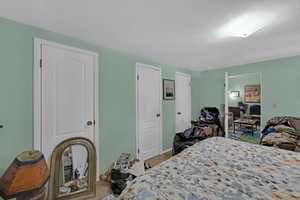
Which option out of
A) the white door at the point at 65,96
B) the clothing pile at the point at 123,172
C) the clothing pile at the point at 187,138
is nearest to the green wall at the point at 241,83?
the clothing pile at the point at 187,138

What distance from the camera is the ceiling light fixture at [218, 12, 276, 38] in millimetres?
1458

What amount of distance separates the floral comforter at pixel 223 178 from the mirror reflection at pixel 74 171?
1.37 metres

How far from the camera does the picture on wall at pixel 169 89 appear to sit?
3375 mm

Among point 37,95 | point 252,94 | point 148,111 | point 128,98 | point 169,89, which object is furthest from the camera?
point 252,94

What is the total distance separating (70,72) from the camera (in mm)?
1947

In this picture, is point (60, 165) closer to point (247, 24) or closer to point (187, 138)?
point (187, 138)

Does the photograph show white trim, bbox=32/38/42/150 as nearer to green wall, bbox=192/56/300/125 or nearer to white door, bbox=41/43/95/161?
white door, bbox=41/43/95/161

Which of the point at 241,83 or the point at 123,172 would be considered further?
the point at 241,83

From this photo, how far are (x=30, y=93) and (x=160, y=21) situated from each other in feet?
5.79

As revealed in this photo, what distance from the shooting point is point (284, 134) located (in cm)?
236

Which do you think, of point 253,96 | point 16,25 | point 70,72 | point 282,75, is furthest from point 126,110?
point 253,96

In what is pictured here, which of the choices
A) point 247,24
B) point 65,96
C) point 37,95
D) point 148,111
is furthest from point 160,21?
point 148,111

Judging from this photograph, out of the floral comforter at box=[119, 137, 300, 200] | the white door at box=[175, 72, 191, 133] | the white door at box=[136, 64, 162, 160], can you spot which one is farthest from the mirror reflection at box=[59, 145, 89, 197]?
the white door at box=[175, 72, 191, 133]

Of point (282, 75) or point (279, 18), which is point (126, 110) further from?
point (282, 75)
